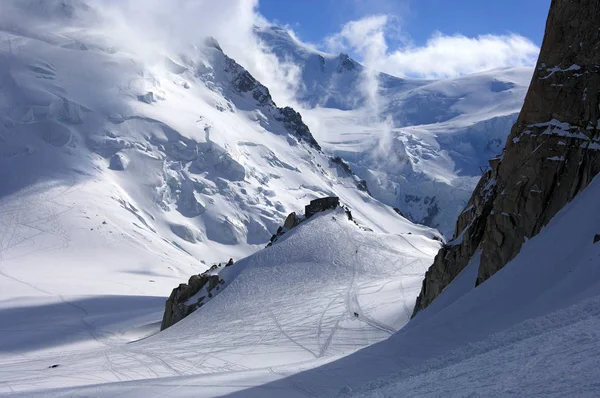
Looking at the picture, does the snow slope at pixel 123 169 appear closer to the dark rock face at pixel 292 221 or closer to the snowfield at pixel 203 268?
the snowfield at pixel 203 268

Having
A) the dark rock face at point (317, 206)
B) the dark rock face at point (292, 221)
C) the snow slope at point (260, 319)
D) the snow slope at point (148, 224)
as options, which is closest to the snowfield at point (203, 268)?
the snow slope at point (260, 319)

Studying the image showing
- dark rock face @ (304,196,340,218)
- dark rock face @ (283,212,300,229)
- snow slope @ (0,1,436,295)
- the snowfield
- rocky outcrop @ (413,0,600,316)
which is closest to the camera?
the snowfield

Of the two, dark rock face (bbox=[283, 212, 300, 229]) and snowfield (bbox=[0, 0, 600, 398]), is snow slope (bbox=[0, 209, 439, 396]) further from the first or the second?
dark rock face (bbox=[283, 212, 300, 229])

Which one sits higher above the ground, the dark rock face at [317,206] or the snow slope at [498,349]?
the dark rock face at [317,206]

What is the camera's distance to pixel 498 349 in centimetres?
1373

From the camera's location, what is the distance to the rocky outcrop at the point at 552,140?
72.9 feet

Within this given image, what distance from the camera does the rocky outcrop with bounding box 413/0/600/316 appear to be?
72.9 ft

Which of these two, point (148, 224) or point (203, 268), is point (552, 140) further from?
point (148, 224)

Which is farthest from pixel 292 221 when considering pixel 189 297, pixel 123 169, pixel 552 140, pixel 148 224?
pixel 123 169

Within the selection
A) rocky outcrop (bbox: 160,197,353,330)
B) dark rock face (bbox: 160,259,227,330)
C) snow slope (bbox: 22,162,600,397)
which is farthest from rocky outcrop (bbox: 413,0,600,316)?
dark rock face (bbox: 160,259,227,330)

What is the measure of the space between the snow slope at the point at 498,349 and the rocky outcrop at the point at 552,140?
118cm

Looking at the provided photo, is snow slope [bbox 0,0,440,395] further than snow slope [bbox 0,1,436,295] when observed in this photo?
No

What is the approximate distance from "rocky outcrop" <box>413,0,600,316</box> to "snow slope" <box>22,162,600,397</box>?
118 centimetres

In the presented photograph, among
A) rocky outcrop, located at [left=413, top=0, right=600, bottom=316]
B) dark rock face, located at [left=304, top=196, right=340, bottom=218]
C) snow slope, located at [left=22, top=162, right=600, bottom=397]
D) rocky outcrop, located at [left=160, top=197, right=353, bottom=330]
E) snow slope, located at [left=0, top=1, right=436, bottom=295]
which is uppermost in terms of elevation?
snow slope, located at [left=0, top=1, right=436, bottom=295]
